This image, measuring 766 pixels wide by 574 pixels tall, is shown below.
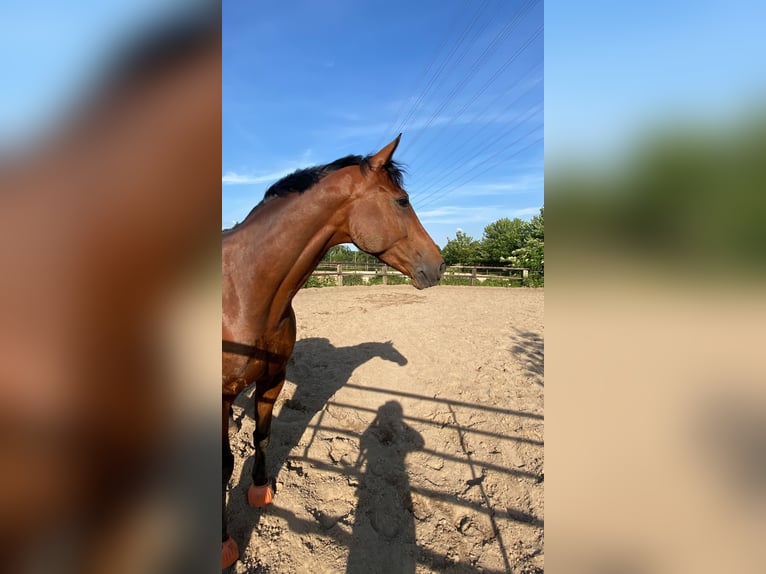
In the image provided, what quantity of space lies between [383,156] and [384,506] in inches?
96.9

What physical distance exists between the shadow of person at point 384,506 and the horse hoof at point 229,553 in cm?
70

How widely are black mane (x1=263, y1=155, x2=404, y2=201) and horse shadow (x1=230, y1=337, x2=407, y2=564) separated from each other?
2298 mm

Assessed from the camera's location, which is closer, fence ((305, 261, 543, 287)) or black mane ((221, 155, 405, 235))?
black mane ((221, 155, 405, 235))

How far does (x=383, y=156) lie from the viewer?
2184mm

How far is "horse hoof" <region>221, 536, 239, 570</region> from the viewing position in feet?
7.13

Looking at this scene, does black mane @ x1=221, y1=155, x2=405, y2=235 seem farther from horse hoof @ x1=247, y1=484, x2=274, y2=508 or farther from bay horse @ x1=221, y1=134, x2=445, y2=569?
horse hoof @ x1=247, y1=484, x2=274, y2=508

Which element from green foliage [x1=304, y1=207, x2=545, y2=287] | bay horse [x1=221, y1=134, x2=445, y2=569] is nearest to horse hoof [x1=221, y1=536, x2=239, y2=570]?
bay horse [x1=221, y1=134, x2=445, y2=569]
